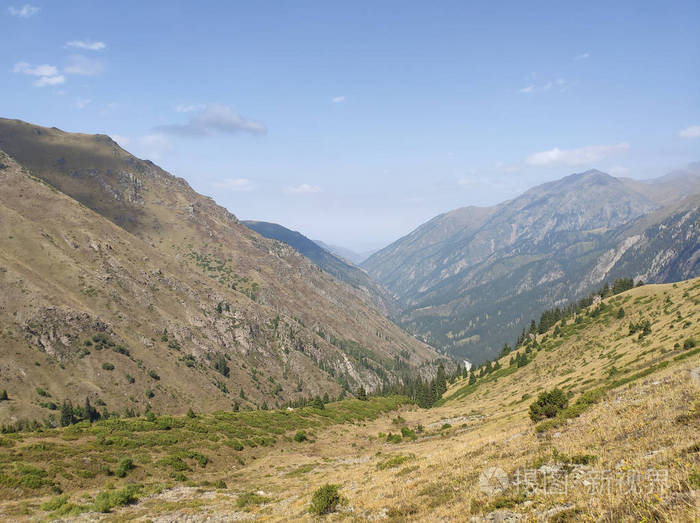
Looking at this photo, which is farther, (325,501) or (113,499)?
(113,499)

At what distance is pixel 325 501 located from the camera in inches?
748

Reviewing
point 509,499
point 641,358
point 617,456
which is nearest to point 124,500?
point 509,499

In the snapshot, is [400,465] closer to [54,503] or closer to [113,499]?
[113,499]

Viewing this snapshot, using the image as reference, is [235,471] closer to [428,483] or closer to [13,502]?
[13,502]

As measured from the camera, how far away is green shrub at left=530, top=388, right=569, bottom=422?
1086 inches

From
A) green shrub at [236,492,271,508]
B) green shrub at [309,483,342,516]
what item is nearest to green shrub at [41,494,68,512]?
green shrub at [236,492,271,508]

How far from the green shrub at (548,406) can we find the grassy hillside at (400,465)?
162cm

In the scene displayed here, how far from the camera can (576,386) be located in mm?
50562

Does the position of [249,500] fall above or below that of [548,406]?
below

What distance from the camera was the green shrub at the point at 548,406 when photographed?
1086 inches

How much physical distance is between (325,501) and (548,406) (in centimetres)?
1909

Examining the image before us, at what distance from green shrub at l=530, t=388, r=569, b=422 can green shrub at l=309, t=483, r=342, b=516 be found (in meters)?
17.6

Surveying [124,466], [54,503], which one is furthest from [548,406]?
[124,466]

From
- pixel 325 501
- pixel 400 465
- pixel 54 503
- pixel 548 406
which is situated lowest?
pixel 400 465
